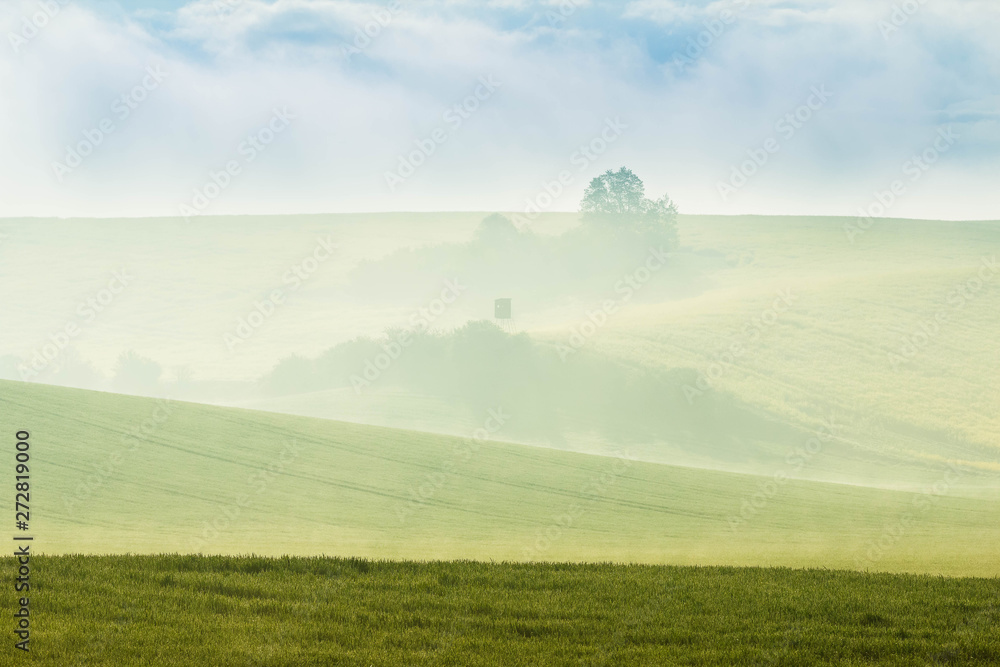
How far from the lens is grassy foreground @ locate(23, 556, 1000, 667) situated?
833 cm

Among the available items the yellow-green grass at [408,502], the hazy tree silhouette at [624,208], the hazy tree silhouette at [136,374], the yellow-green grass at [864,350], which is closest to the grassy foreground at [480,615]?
the yellow-green grass at [408,502]

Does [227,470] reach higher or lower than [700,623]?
higher

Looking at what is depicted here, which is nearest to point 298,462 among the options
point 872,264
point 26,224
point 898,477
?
point 898,477

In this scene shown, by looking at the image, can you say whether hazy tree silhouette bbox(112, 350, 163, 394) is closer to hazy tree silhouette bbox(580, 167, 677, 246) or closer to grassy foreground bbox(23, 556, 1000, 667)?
hazy tree silhouette bbox(580, 167, 677, 246)

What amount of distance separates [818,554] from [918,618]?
11436mm

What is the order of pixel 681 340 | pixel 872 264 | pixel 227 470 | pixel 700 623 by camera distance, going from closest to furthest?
pixel 700 623 < pixel 227 470 < pixel 681 340 < pixel 872 264

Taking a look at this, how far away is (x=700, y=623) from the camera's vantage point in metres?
9.60

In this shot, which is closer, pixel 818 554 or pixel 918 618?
pixel 918 618

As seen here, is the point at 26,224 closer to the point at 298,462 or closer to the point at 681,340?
the point at 681,340

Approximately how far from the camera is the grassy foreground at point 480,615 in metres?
8.33

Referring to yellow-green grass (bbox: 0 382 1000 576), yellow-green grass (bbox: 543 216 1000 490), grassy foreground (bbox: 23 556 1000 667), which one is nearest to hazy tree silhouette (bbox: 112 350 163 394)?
yellow-green grass (bbox: 543 216 1000 490)

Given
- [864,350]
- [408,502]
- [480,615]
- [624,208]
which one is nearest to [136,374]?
[624,208]

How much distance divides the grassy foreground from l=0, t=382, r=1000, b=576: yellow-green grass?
5.94 m

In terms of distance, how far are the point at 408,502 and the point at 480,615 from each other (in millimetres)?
20275
